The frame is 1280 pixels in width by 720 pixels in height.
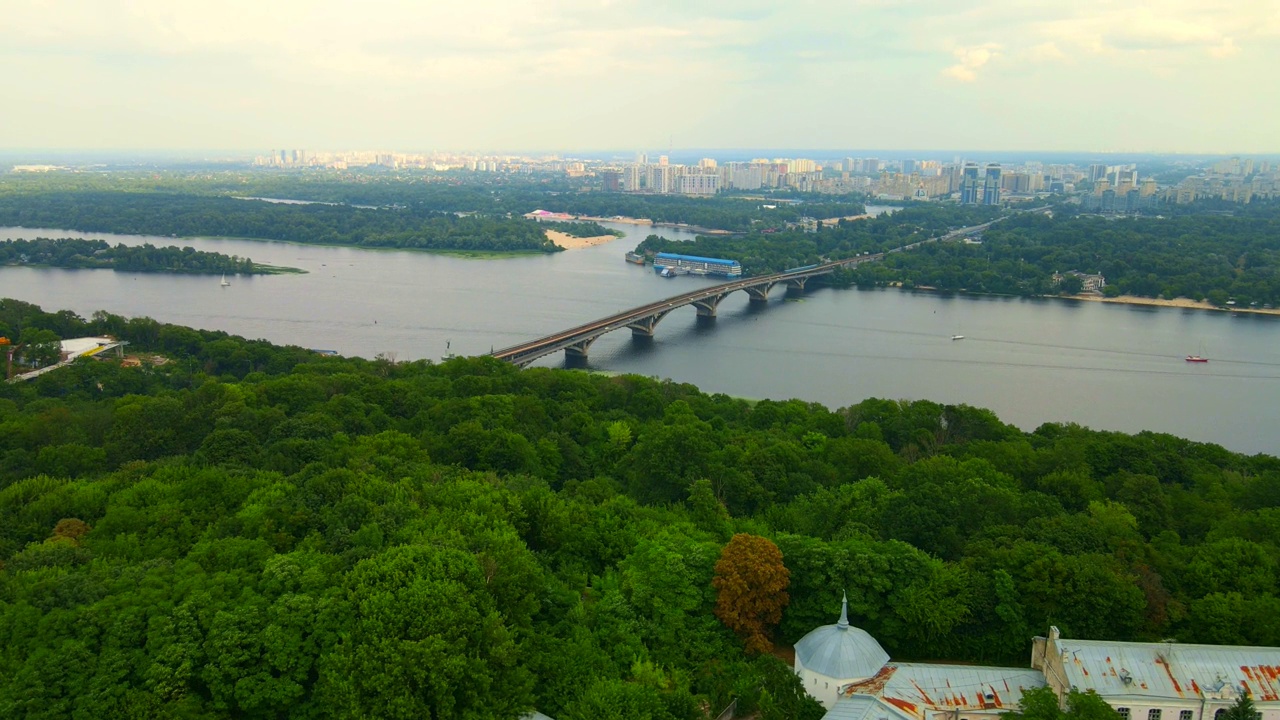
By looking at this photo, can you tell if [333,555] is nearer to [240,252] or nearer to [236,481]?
[236,481]

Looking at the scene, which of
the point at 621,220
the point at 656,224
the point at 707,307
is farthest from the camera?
the point at 621,220

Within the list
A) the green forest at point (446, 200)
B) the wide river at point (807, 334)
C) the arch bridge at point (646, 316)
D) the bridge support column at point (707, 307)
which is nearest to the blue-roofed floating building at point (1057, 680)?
the wide river at point (807, 334)

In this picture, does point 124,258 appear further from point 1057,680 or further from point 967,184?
point 967,184

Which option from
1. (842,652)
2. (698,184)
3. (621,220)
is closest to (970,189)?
(698,184)

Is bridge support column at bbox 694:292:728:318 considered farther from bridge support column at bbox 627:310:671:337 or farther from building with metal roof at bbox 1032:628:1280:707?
building with metal roof at bbox 1032:628:1280:707

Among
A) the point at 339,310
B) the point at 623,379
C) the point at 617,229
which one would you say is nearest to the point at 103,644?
the point at 623,379

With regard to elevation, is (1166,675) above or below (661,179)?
below

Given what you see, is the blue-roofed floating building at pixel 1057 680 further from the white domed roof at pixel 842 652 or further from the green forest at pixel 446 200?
the green forest at pixel 446 200
